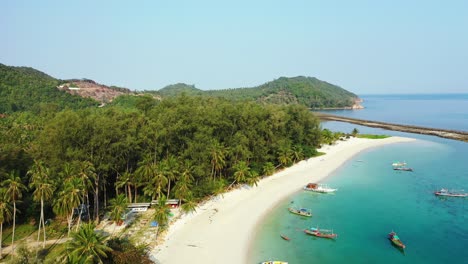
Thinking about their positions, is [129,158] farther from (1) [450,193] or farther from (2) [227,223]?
(1) [450,193]

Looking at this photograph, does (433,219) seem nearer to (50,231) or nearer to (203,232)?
(203,232)

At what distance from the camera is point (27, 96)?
373ft

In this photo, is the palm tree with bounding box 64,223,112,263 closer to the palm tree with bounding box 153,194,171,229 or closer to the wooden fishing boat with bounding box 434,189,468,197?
the palm tree with bounding box 153,194,171,229

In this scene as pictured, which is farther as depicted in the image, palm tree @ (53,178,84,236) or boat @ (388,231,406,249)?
boat @ (388,231,406,249)

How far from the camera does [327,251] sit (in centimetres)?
3478

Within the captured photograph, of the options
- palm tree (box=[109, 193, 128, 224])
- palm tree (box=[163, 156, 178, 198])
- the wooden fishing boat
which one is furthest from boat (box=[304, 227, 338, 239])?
the wooden fishing boat

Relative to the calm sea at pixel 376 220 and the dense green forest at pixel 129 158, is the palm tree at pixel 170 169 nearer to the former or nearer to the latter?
the dense green forest at pixel 129 158

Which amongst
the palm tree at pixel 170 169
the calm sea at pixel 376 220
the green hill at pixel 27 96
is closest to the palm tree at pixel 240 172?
the calm sea at pixel 376 220

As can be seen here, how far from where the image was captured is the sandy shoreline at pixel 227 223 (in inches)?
1282

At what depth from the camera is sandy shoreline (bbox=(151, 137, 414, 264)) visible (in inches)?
1282

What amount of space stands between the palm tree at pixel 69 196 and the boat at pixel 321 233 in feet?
88.4

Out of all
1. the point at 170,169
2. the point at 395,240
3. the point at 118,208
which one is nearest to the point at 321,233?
the point at 395,240

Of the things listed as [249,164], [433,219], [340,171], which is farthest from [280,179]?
[433,219]

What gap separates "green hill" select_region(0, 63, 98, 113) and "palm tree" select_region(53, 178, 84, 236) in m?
79.1
